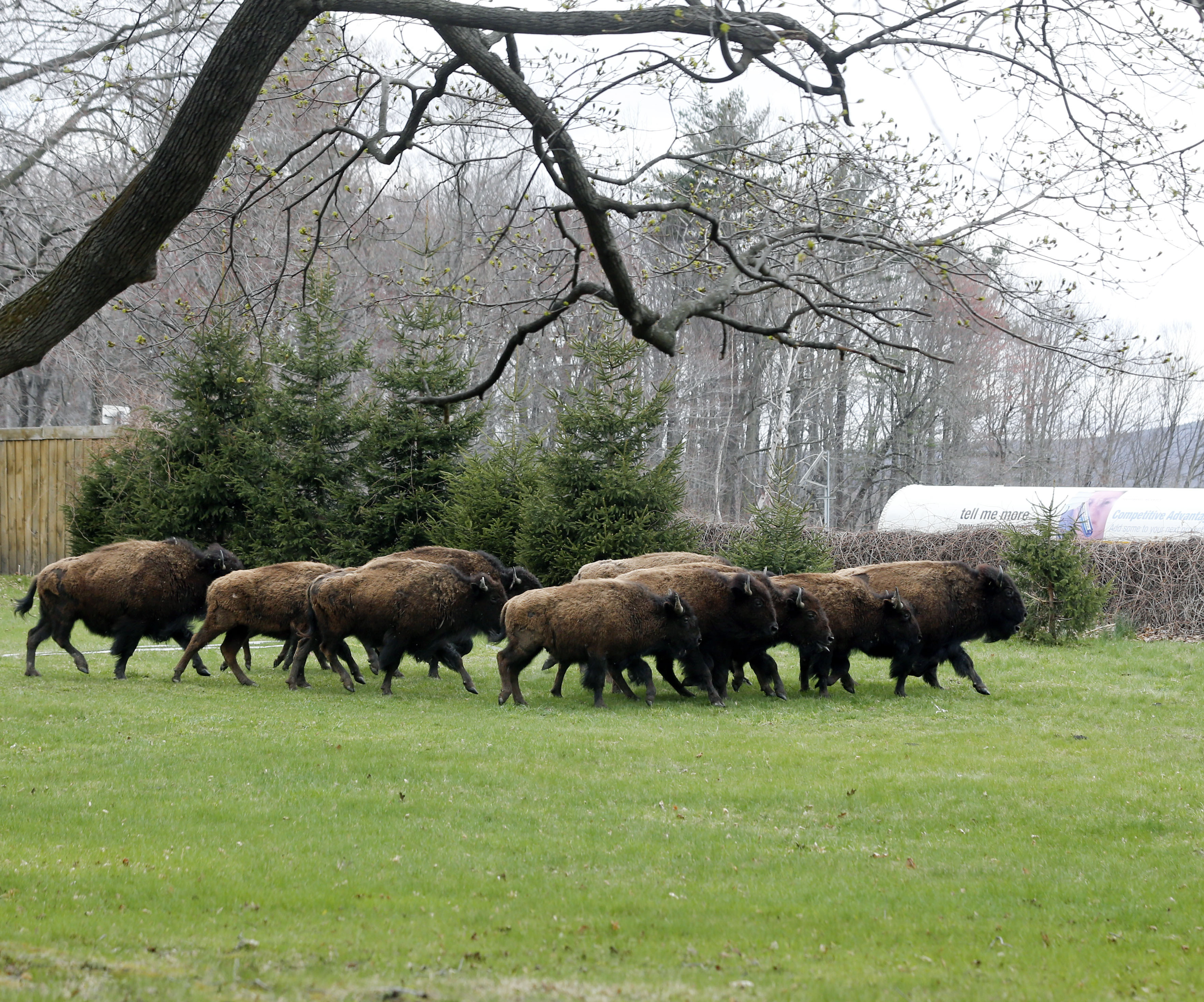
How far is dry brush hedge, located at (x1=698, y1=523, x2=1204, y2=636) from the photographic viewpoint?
22.1 m

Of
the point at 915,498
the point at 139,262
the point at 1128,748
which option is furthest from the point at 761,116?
the point at 139,262

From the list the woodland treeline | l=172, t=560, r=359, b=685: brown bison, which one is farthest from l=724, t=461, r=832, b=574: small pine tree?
l=172, t=560, r=359, b=685: brown bison

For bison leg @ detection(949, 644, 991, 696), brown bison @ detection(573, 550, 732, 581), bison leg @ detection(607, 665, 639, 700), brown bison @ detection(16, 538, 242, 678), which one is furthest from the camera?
brown bison @ detection(573, 550, 732, 581)

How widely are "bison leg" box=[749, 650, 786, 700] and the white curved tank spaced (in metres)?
11.0

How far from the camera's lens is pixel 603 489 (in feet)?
77.7

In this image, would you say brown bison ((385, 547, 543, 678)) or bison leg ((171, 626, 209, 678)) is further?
brown bison ((385, 547, 543, 678))

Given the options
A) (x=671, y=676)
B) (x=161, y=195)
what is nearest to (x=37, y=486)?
(x=671, y=676)

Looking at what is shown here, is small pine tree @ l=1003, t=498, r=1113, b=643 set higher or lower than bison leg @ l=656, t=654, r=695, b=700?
higher

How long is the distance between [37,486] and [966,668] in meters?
26.4

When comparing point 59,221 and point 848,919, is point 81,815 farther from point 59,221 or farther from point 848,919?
point 59,221

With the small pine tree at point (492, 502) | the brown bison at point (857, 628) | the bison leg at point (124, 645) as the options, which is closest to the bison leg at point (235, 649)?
the bison leg at point (124, 645)

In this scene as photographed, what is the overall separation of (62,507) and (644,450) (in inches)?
631

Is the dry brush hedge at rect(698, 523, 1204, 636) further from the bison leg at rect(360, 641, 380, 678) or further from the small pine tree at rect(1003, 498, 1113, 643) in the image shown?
the bison leg at rect(360, 641, 380, 678)

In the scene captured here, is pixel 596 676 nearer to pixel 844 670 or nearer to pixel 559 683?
pixel 559 683
